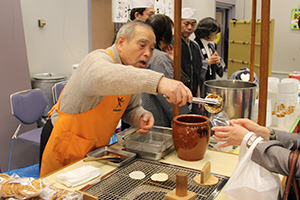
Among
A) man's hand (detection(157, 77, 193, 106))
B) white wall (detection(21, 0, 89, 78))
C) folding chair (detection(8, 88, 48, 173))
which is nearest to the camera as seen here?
man's hand (detection(157, 77, 193, 106))

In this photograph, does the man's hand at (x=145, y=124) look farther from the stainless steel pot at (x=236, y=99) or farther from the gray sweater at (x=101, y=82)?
the stainless steel pot at (x=236, y=99)

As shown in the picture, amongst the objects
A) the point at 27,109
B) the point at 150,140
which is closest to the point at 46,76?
the point at 27,109

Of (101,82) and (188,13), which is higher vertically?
(188,13)

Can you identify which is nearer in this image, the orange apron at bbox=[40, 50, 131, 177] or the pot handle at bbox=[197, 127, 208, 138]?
the pot handle at bbox=[197, 127, 208, 138]

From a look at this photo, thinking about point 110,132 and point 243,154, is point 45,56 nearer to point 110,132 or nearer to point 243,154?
point 110,132

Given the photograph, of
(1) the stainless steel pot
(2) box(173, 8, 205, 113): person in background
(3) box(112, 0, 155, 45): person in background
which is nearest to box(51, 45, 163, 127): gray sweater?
(1) the stainless steel pot

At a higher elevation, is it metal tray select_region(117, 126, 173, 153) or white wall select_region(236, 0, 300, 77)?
white wall select_region(236, 0, 300, 77)

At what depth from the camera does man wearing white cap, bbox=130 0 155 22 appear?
108 inches

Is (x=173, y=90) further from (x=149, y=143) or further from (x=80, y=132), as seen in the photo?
(x=80, y=132)

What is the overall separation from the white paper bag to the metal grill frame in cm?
Answer: 11

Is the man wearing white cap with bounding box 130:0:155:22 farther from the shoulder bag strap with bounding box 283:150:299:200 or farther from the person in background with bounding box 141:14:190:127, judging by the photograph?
the shoulder bag strap with bounding box 283:150:299:200

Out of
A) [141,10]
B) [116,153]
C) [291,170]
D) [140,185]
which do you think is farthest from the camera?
[141,10]

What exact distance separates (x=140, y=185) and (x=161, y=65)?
3.84 feet

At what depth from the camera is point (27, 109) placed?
3.12m
